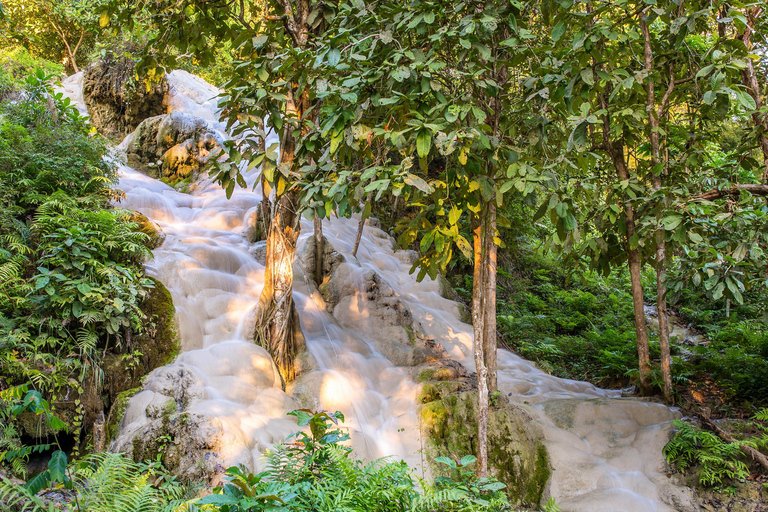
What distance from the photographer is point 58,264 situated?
15.2 ft

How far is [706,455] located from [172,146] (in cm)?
1181

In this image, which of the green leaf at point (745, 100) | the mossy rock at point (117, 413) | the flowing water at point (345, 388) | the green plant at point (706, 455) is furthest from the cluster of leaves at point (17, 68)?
the green plant at point (706, 455)

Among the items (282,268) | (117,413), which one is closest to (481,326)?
(282,268)

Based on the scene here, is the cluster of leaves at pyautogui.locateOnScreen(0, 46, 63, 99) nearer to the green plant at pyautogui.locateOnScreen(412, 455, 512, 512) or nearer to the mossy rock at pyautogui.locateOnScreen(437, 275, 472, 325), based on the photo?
the mossy rock at pyautogui.locateOnScreen(437, 275, 472, 325)

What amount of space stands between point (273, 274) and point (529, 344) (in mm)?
5279

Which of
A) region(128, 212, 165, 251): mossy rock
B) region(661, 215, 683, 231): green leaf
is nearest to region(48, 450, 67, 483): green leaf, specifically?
region(661, 215, 683, 231): green leaf

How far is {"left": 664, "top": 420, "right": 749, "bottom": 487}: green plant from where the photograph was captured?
4.07 m

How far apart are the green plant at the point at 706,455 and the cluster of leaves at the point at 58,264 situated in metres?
5.66

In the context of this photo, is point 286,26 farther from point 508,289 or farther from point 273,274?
point 508,289

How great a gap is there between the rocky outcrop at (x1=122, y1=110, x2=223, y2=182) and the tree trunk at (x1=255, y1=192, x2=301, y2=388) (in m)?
6.41

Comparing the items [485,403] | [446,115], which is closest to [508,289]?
[485,403]

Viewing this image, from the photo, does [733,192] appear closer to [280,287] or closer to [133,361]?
[280,287]

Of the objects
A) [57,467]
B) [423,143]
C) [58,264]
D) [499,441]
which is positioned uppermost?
[423,143]

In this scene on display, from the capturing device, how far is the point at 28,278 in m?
4.63
